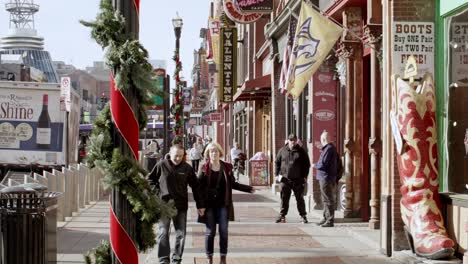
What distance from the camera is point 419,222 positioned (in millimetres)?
10586

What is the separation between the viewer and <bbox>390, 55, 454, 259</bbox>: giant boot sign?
1061 centimetres

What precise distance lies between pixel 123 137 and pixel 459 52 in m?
6.87

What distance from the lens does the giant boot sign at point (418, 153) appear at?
34.8 feet

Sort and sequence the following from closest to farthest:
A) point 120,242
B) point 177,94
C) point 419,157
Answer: point 120,242 → point 419,157 → point 177,94

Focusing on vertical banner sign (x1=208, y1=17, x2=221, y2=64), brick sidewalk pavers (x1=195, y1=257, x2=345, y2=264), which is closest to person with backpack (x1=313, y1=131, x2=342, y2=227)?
brick sidewalk pavers (x1=195, y1=257, x2=345, y2=264)

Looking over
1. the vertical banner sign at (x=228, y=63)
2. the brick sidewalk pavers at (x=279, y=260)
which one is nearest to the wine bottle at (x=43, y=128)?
the vertical banner sign at (x=228, y=63)

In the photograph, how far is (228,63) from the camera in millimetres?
35875

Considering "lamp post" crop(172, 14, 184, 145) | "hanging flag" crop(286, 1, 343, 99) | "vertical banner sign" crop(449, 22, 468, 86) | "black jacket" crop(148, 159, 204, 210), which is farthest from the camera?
"lamp post" crop(172, 14, 184, 145)

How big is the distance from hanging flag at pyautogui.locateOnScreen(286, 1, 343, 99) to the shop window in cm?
355

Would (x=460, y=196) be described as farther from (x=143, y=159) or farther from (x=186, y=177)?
(x=143, y=159)

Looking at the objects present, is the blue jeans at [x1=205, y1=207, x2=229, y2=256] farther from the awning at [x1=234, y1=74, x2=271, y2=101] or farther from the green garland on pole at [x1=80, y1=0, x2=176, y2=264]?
the awning at [x1=234, y1=74, x2=271, y2=101]

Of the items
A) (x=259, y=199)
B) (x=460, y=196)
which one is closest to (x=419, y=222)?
(x=460, y=196)

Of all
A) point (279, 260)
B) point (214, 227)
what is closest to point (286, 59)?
point (279, 260)

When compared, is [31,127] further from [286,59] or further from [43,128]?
[286,59]
